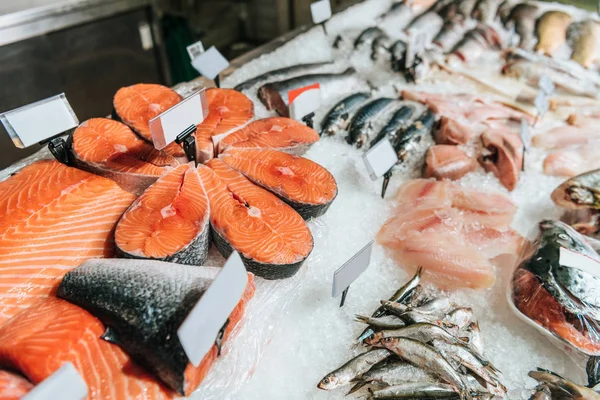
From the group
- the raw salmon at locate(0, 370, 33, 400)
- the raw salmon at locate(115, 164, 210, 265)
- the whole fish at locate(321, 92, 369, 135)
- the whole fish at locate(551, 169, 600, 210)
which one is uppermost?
the raw salmon at locate(115, 164, 210, 265)

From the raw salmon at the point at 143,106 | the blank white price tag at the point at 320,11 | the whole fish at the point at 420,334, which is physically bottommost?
the whole fish at the point at 420,334

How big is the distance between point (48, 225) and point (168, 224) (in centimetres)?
46

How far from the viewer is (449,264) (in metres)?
1.82

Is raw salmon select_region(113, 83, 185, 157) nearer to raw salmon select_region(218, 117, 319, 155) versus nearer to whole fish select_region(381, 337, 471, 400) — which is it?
raw salmon select_region(218, 117, 319, 155)

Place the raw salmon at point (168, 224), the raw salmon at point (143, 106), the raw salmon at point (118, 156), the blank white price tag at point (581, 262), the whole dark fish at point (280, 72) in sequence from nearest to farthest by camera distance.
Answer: the raw salmon at point (168, 224) < the blank white price tag at point (581, 262) < the raw salmon at point (118, 156) < the raw salmon at point (143, 106) < the whole dark fish at point (280, 72)

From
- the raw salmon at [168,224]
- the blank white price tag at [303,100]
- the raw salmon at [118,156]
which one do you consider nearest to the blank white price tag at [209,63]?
the blank white price tag at [303,100]

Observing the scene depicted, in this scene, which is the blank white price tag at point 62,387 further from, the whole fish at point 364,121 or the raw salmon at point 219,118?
the whole fish at point 364,121

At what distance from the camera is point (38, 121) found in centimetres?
171

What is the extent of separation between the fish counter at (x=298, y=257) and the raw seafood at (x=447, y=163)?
0.01 metres

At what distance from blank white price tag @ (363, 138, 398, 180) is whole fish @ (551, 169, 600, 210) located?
958 millimetres

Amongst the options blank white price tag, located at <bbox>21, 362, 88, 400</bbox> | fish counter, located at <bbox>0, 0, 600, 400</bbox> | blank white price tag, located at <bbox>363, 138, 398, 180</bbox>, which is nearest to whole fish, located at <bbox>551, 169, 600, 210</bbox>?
fish counter, located at <bbox>0, 0, 600, 400</bbox>

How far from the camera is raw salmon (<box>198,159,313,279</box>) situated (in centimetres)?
154

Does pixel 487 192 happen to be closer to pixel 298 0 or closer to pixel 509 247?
pixel 509 247

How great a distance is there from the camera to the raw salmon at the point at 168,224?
4.82ft
